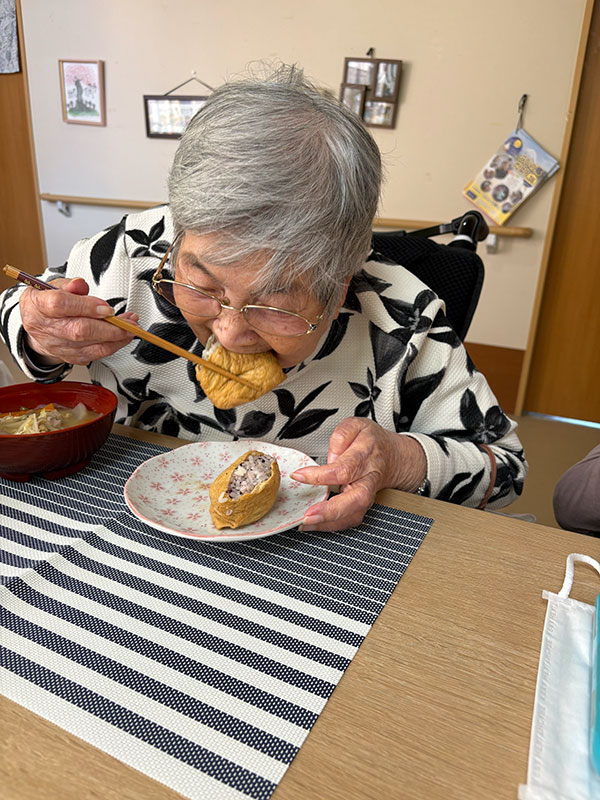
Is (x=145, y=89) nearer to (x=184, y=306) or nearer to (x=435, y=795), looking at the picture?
(x=184, y=306)

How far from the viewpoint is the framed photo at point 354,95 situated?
3.52 meters

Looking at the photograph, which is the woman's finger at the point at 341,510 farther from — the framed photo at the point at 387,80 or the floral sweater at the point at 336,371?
the framed photo at the point at 387,80

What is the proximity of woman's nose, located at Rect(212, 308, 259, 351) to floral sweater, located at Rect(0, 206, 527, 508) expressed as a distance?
24 centimetres

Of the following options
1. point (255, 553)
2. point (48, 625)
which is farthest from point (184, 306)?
point (48, 625)

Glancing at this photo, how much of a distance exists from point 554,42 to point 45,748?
3.67 metres

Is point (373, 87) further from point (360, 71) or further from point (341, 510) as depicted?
point (341, 510)

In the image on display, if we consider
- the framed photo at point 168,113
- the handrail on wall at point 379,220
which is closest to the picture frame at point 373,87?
the handrail on wall at point 379,220

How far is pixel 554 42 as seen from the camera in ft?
10.2

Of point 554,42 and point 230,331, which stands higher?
point 554,42

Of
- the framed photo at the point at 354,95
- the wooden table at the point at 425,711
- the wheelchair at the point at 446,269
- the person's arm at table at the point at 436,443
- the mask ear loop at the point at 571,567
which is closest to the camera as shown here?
the wooden table at the point at 425,711

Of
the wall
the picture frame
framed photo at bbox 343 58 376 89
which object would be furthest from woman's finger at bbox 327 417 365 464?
framed photo at bbox 343 58 376 89

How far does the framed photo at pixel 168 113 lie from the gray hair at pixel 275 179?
3.45 meters

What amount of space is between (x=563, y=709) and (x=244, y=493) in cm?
50

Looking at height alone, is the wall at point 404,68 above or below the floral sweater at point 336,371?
above
